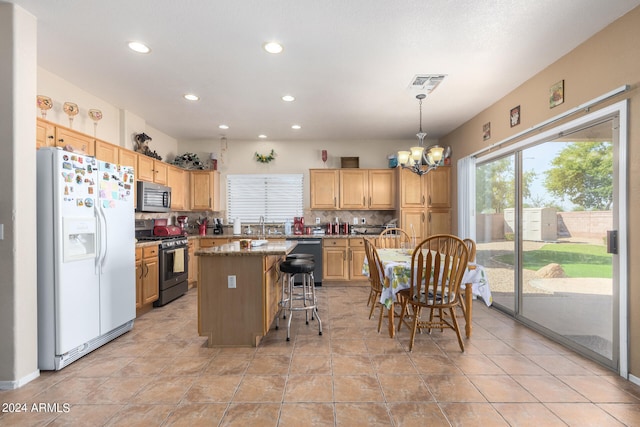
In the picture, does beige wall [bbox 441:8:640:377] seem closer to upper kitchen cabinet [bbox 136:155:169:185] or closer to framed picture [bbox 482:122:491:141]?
framed picture [bbox 482:122:491:141]

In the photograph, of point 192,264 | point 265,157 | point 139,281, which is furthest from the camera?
point 265,157

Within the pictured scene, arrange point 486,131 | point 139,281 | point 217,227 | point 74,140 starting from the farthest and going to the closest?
point 217,227
point 486,131
point 139,281
point 74,140

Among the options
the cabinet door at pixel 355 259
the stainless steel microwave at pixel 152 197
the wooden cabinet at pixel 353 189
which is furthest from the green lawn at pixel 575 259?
the stainless steel microwave at pixel 152 197

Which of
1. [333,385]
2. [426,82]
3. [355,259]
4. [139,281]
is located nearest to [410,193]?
[355,259]

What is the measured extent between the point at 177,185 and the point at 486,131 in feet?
16.4

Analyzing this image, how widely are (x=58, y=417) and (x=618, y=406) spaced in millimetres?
3551

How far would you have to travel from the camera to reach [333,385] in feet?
7.50

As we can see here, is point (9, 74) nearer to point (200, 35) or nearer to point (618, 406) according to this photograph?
point (200, 35)

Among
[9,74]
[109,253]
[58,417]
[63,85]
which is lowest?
[58,417]

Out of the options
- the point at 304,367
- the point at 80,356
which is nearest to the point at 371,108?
the point at 304,367

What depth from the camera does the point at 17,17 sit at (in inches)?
89.7

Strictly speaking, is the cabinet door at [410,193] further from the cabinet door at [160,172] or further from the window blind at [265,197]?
the cabinet door at [160,172]

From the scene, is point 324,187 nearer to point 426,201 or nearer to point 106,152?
point 426,201

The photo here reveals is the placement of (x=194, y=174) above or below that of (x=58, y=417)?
above
